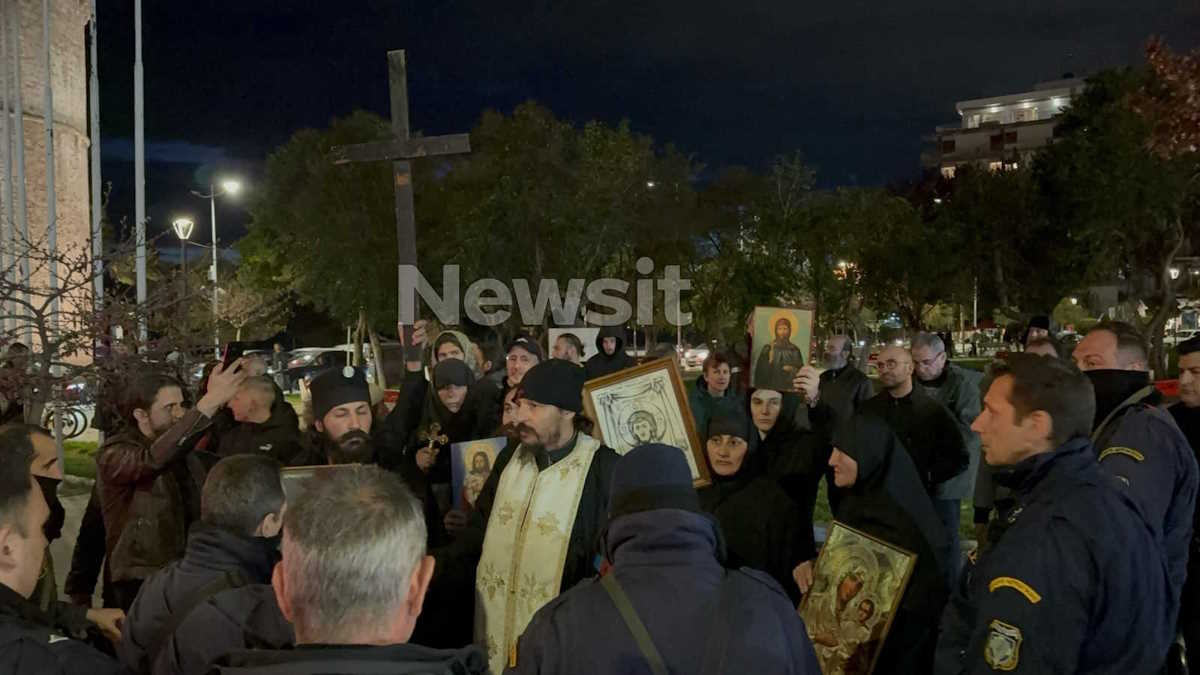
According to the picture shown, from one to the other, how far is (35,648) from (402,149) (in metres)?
9.31

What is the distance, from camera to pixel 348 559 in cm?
210

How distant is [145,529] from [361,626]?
9.28 ft

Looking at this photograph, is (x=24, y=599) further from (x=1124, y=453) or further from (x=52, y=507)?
(x=1124, y=453)

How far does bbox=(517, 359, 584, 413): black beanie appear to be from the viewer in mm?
4109

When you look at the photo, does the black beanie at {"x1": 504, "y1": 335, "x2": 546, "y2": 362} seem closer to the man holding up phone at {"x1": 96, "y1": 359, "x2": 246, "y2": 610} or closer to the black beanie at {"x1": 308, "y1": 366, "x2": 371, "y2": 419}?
the black beanie at {"x1": 308, "y1": 366, "x2": 371, "y2": 419}

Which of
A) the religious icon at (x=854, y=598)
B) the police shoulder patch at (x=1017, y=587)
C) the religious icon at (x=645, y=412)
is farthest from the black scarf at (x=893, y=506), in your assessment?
the police shoulder patch at (x=1017, y=587)

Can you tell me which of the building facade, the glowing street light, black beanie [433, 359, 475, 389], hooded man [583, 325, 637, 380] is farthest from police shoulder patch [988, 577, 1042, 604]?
the building facade

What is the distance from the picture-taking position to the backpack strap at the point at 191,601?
9.60 ft

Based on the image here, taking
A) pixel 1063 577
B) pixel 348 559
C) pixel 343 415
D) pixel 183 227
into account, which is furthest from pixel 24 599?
pixel 183 227

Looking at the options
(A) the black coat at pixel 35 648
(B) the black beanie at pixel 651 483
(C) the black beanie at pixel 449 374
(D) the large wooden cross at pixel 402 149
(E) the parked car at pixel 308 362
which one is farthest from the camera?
(E) the parked car at pixel 308 362

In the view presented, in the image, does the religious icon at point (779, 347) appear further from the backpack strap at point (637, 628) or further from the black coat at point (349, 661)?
the black coat at point (349, 661)

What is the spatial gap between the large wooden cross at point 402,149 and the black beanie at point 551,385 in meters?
7.37

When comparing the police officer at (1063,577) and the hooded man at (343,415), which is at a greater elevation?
the hooded man at (343,415)

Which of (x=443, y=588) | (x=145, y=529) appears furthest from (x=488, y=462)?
(x=145, y=529)
